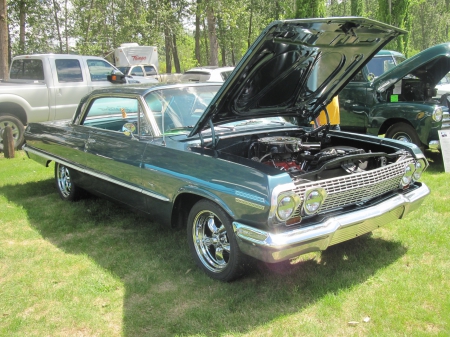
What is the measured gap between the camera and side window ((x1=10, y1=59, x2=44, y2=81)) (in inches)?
366

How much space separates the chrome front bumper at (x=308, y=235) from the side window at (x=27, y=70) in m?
8.00

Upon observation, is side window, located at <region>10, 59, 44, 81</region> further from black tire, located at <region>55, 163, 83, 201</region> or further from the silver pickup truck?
black tire, located at <region>55, 163, 83, 201</region>

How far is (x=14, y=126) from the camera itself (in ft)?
28.8

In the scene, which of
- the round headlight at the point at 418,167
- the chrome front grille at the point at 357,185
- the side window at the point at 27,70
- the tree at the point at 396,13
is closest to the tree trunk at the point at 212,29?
the tree at the point at 396,13

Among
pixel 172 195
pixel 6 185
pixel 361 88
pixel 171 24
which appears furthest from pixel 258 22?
pixel 172 195

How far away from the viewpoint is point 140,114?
4.05m

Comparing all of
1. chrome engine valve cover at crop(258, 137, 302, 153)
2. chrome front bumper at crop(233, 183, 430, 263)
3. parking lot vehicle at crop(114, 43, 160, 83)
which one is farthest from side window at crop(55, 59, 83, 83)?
parking lot vehicle at crop(114, 43, 160, 83)

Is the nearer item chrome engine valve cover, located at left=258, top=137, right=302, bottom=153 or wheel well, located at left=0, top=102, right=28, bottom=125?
chrome engine valve cover, located at left=258, top=137, right=302, bottom=153

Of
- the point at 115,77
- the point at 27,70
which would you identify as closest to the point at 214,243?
the point at 115,77

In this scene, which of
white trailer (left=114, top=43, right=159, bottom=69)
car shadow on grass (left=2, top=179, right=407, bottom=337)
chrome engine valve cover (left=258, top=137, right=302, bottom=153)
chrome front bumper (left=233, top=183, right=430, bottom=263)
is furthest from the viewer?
white trailer (left=114, top=43, right=159, bottom=69)

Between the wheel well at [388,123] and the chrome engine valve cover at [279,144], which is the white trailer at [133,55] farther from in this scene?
the chrome engine valve cover at [279,144]

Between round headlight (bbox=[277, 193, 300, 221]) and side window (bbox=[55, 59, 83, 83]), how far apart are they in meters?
7.93

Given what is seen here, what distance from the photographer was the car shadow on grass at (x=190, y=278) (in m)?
2.89

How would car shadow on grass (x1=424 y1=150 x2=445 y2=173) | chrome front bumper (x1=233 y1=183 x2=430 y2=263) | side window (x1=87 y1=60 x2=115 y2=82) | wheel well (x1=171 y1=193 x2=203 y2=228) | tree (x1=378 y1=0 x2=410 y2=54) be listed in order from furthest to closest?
tree (x1=378 y1=0 x2=410 y2=54) → side window (x1=87 y1=60 x2=115 y2=82) → car shadow on grass (x1=424 y1=150 x2=445 y2=173) → wheel well (x1=171 y1=193 x2=203 y2=228) → chrome front bumper (x1=233 y1=183 x2=430 y2=263)
